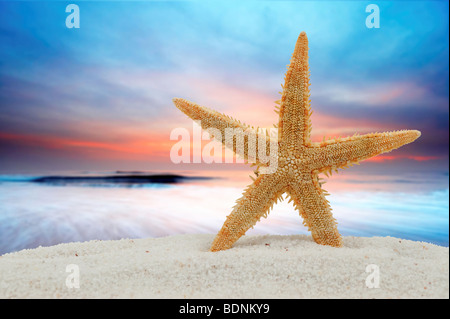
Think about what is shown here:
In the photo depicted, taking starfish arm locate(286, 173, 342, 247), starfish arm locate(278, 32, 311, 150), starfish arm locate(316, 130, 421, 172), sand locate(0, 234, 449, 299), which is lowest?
sand locate(0, 234, 449, 299)

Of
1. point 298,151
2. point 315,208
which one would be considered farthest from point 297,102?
point 315,208

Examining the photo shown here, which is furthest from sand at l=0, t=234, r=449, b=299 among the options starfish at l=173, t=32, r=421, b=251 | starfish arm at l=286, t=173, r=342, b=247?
starfish at l=173, t=32, r=421, b=251

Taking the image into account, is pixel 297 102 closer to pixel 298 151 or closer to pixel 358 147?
pixel 298 151

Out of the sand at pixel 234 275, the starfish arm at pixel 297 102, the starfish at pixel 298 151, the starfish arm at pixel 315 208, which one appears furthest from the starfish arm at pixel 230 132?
the sand at pixel 234 275

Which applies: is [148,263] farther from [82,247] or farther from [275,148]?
[275,148]

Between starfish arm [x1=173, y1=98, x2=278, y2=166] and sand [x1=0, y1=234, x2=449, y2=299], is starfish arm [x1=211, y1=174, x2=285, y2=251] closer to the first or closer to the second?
starfish arm [x1=173, y1=98, x2=278, y2=166]

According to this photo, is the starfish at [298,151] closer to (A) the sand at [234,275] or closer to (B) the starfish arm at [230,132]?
(B) the starfish arm at [230,132]
